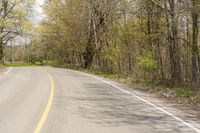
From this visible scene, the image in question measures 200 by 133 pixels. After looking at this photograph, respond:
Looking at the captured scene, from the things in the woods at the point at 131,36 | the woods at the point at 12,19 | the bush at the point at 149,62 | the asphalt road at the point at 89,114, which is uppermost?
the woods at the point at 12,19

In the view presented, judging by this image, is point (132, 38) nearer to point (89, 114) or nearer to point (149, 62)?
point (149, 62)

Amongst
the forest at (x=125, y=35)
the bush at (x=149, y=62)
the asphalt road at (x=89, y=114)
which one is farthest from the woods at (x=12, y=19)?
the asphalt road at (x=89, y=114)

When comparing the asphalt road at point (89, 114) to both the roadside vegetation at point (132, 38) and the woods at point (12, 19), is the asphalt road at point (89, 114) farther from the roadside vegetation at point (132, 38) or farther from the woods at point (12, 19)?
the woods at point (12, 19)

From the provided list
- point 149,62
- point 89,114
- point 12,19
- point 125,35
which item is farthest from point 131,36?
point 12,19

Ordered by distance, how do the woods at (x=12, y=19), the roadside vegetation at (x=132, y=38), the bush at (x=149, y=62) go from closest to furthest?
the roadside vegetation at (x=132, y=38), the bush at (x=149, y=62), the woods at (x=12, y=19)

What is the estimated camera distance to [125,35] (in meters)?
34.3

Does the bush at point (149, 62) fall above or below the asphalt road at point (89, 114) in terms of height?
above

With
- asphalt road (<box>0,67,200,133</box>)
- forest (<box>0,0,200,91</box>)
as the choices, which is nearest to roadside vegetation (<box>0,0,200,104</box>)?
forest (<box>0,0,200,91</box>)

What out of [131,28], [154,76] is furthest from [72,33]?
[154,76]

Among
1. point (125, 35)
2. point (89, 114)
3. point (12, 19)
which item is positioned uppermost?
point (12, 19)

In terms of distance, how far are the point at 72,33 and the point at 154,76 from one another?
82.5ft

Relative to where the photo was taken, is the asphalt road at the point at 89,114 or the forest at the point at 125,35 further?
the forest at the point at 125,35

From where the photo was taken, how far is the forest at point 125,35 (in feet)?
86.1

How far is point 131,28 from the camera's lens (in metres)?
34.0
